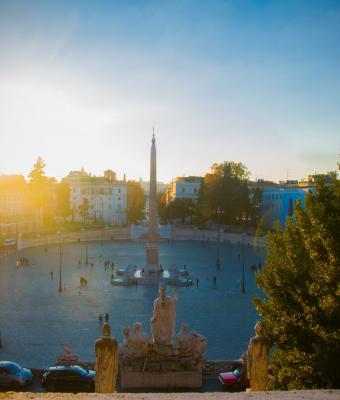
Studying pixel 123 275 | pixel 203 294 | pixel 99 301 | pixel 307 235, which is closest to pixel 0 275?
pixel 123 275

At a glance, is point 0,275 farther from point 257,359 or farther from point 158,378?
point 257,359

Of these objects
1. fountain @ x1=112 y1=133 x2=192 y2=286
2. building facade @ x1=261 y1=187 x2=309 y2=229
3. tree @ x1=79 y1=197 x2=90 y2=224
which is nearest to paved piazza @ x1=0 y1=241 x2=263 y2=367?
fountain @ x1=112 y1=133 x2=192 y2=286

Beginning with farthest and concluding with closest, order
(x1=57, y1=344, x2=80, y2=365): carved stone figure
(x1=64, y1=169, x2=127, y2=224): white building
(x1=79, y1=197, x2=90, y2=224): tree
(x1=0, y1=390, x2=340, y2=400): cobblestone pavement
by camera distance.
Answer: (x1=64, y1=169, x2=127, y2=224): white building → (x1=79, y1=197, x2=90, y2=224): tree → (x1=57, y1=344, x2=80, y2=365): carved stone figure → (x1=0, y1=390, x2=340, y2=400): cobblestone pavement

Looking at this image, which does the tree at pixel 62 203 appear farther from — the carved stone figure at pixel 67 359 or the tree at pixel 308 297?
the tree at pixel 308 297

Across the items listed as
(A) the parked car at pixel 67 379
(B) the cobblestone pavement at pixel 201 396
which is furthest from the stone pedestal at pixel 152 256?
(B) the cobblestone pavement at pixel 201 396

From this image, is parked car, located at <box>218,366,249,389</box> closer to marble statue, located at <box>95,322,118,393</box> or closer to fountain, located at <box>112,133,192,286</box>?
marble statue, located at <box>95,322,118,393</box>

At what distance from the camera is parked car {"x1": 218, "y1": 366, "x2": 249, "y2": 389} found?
497 inches

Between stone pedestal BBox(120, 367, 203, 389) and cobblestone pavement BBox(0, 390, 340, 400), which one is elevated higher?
cobblestone pavement BBox(0, 390, 340, 400)

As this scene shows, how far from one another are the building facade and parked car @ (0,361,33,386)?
162 feet

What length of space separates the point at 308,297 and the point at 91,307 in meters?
14.5

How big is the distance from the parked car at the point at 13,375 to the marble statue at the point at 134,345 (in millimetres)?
3163

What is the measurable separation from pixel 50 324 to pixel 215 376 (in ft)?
28.0

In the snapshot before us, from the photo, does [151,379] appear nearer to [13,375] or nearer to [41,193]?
[13,375]

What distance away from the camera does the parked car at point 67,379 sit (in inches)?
501
